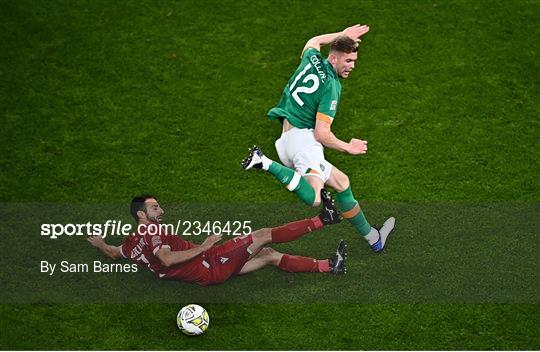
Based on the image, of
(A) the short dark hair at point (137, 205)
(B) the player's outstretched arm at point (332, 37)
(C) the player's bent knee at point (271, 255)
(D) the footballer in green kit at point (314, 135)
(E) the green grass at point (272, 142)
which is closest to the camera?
(E) the green grass at point (272, 142)

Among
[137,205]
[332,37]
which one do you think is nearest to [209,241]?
[137,205]

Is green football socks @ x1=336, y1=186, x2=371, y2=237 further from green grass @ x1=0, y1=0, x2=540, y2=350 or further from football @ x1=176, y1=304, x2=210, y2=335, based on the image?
football @ x1=176, y1=304, x2=210, y2=335

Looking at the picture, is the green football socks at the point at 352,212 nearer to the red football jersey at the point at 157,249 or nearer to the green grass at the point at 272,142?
the green grass at the point at 272,142

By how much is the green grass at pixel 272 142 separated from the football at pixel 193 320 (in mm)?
131

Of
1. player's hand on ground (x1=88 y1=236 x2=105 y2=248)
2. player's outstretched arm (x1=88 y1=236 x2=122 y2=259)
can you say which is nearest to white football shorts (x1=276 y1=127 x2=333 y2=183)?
player's outstretched arm (x1=88 y1=236 x2=122 y2=259)

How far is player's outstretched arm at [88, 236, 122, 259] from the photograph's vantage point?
11258mm

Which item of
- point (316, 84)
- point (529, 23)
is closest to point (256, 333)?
point (316, 84)

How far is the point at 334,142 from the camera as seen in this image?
10781mm

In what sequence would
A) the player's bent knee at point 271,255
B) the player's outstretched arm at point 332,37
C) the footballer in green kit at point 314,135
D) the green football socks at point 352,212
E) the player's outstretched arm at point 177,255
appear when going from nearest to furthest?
the player's outstretched arm at point 177,255
the footballer in green kit at point 314,135
the player's bent knee at point 271,255
the green football socks at point 352,212
the player's outstretched arm at point 332,37

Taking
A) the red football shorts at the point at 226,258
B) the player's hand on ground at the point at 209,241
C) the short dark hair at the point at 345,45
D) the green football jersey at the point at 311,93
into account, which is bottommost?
the red football shorts at the point at 226,258

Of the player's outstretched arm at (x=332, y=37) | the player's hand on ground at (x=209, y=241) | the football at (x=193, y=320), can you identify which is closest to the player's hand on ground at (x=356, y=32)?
the player's outstretched arm at (x=332, y=37)

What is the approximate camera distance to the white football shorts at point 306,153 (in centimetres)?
1098

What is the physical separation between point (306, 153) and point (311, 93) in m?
0.65

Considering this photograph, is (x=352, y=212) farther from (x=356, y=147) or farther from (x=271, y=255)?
(x=271, y=255)
